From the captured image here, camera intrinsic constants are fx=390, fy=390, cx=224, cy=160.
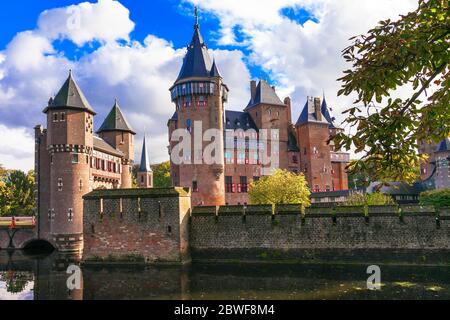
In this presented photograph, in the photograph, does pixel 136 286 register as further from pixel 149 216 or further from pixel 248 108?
pixel 248 108

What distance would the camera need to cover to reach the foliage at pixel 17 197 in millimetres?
43044

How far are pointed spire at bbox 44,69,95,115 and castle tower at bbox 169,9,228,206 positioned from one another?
360 inches

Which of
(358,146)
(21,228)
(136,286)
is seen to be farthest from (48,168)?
(358,146)

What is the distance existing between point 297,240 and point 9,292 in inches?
439

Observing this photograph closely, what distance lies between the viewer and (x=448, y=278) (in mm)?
12930

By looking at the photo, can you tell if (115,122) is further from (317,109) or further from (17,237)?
(317,109)

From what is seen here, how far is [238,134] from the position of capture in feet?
143

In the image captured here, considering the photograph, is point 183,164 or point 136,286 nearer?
point 136,286

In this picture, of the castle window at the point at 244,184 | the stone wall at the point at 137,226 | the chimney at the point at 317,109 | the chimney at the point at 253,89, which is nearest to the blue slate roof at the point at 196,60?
the chimney at the point at 253,89

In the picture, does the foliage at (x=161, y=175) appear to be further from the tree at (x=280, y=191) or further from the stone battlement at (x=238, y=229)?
the stone battlement at (x=238, y=229)

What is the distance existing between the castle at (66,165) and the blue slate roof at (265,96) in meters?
20.8

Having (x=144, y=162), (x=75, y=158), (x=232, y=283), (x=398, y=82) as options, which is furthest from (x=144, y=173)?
(x=398, y=82)

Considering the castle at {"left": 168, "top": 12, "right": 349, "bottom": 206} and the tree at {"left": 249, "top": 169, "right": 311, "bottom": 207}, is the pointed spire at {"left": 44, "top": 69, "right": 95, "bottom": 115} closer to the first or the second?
the castle at {"left": 168, "top": 12, "right": 349, "bottom": 206}

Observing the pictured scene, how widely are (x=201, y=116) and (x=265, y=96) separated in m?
13.2
